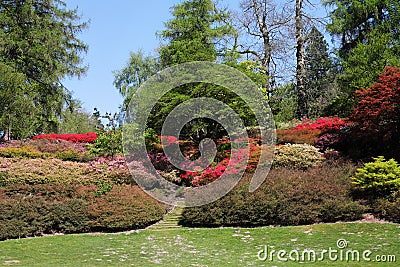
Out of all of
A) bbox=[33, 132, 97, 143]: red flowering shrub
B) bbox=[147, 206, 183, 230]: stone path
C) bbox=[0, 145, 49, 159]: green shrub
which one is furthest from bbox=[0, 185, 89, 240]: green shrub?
bbox=[33, 132, 97, 143]: red flowering shrub

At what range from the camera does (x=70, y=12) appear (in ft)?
85.8

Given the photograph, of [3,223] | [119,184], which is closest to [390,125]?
[119,184]

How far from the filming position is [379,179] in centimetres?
994

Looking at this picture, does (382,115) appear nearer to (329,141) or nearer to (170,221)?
(329,141)

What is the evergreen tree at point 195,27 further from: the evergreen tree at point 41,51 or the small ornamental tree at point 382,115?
the small ornamental tree at point 382,115

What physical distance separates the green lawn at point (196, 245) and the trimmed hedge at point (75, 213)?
0.44 m

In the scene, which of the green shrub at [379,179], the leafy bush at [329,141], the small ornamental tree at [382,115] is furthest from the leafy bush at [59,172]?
the small ornamental tree at [382,115]

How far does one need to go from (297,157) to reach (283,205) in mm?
3298

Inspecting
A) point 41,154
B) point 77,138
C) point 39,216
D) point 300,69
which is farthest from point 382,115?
point 77,138

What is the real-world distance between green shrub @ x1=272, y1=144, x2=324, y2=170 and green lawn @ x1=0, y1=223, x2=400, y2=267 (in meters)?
3.58

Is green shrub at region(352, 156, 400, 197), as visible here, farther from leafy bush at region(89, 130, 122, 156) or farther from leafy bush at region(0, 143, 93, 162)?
leafy bush at region(0, 143, 93, 162)

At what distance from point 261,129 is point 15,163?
28.3 ft

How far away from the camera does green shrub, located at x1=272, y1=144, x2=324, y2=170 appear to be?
12.8m

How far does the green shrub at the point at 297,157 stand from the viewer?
12797 mm
